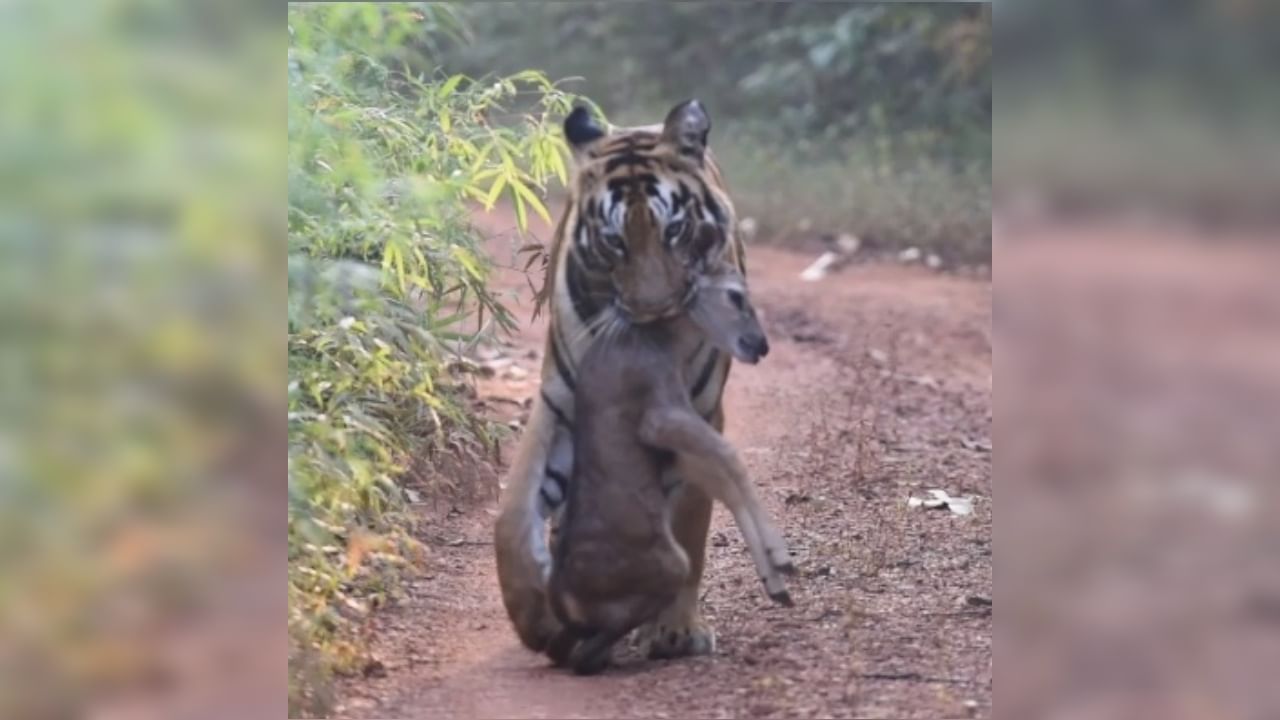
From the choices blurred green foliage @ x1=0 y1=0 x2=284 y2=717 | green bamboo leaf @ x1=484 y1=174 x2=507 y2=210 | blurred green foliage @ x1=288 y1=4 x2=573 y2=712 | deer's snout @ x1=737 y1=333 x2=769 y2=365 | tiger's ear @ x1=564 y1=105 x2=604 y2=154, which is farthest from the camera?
green bamboo leaf @ x1=484 y1=174 x2=507 y2=210

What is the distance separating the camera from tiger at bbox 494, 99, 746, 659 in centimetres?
474

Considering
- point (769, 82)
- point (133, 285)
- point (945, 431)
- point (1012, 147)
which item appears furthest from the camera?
point (769, 82)

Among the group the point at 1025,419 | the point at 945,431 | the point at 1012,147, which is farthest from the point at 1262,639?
the point at 945,431

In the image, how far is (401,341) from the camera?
6.27 m

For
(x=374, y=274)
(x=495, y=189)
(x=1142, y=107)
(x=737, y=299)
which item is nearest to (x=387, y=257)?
(x=374, y=274)

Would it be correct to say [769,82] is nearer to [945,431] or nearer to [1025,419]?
[945,431]

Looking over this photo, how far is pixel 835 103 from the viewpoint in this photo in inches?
631

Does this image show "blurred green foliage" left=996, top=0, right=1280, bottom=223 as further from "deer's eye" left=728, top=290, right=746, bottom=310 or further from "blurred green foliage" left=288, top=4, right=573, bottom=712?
"blurred green foliage" left=288, top=4, right=573, bottom=712

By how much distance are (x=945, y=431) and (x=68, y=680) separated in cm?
585

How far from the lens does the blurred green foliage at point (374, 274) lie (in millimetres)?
4820

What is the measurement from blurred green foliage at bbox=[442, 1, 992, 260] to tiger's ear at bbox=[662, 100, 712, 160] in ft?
28.2

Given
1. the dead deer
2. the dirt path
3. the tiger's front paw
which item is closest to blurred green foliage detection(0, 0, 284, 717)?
the dirt path

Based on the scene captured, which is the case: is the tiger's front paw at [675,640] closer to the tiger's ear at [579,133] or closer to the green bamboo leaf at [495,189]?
the tiger's ear at [579,133]

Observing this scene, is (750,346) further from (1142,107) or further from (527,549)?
(1142,107)
